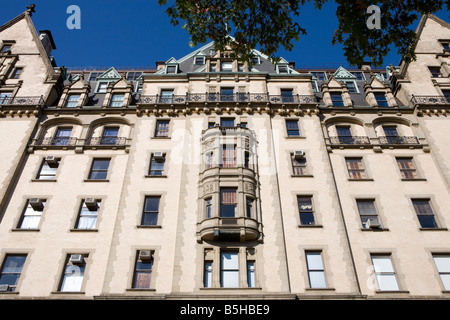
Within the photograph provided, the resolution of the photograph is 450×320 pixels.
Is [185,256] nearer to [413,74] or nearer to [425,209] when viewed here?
[425,209]

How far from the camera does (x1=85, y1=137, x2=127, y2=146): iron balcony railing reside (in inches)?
1069

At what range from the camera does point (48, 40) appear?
1528 inches

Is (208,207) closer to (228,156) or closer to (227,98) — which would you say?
(228,156)

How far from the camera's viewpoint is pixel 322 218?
22047 millimetres

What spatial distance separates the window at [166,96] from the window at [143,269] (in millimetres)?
13492

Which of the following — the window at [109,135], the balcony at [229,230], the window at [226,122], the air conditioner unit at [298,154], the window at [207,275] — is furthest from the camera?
the window at [226,122]

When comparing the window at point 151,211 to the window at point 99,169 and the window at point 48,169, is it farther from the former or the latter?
the window at point 48,169

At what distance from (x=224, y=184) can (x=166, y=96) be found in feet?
37.4

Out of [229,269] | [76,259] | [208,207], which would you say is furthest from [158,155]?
[229,269]

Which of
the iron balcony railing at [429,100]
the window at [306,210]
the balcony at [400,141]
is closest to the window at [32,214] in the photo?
the window at [306,210]

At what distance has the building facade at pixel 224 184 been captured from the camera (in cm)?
1978

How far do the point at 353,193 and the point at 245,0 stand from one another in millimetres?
14685

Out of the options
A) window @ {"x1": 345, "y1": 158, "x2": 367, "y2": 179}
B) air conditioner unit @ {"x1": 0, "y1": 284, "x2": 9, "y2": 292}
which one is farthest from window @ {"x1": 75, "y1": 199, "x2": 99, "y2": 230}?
window @ {"x1": 345, "y1": 158, "x2": 367, "y2": 179}
